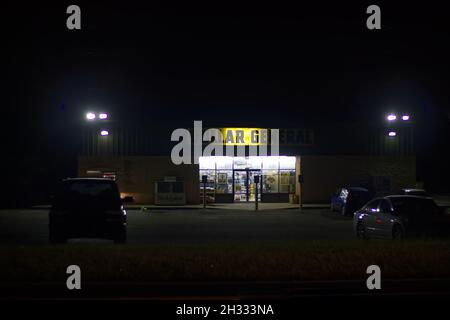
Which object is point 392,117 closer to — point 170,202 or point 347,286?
point 170,202

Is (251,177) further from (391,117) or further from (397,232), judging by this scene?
(397,232)

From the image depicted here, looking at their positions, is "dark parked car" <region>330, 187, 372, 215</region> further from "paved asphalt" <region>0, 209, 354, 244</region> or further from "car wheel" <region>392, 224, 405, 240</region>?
"car wheel" <region>392, 224, 405, 240</region>

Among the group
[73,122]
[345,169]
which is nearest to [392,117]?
[345,169]

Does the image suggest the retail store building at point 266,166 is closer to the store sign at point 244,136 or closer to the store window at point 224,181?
the store window at point 224,181

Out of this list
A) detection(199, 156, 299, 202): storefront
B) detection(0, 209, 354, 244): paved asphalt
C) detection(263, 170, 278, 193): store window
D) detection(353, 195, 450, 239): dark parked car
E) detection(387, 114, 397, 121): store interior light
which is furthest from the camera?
detection(263, 170, 278, 193): store window

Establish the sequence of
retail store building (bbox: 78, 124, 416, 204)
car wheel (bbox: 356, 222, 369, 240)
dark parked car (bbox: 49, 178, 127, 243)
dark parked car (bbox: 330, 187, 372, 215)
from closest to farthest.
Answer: dark parked car (bbox: 49, 178, 127, 243)
car wheel (bbox: 356, 222, 369, 240)
dark parked car (bbox: 330, 187, 372, 215)
retail store building (bbox: 78, 124, 416, 204)

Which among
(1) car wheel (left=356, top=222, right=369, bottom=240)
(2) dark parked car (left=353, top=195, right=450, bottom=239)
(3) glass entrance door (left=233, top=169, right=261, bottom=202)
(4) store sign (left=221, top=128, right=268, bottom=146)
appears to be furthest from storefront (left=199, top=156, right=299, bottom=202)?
(2) dark parked car (left=353, top=195, right=450, bottom=239)

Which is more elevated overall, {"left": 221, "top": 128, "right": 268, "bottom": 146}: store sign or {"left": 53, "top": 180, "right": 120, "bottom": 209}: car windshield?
{"left": 221, "top": 128, "right": 268, "bottom": 146}: store sign

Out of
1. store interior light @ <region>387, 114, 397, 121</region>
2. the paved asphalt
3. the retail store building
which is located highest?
store interior light @ <region>387, 114, 397, 121</region>

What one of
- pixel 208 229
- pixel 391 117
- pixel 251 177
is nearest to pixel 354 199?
pixel 208 229

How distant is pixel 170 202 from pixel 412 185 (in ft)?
55.8

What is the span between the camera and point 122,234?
14789 millimetres

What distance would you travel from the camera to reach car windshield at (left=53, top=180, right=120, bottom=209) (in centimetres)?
1438

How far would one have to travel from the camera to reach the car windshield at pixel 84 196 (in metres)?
14.4
